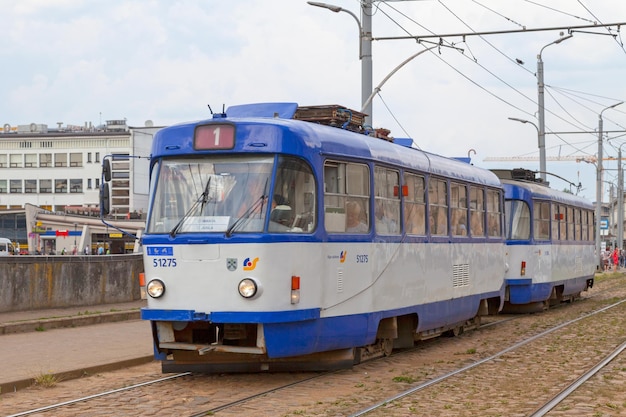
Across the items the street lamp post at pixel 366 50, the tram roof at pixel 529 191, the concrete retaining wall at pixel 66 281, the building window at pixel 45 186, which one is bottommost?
the concrete retaining wall at pixel 66 281

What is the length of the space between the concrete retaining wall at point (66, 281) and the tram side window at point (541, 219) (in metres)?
9.65

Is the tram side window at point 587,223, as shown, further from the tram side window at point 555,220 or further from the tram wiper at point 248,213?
the tram wiper at point 248,213

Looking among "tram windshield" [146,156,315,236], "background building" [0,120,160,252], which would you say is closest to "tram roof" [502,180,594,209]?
"tram windshield" [146,156,315,236]

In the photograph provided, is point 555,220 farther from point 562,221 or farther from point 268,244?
point 268,244

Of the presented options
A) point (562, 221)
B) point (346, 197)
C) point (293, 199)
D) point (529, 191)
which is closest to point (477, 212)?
point (529, 191)

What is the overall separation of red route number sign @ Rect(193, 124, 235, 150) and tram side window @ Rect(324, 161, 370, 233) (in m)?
1.27

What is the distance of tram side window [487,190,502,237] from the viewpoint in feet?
64.8

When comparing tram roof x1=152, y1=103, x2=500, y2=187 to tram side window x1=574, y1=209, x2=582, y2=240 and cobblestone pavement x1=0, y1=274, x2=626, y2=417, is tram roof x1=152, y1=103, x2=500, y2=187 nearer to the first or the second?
cobblestone pavement x1=0, y1=274, x2=626, y2=417

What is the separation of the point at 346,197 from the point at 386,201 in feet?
4.38

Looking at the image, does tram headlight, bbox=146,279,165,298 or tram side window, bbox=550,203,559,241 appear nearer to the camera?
tram headlight, bbox=146,279,165,298

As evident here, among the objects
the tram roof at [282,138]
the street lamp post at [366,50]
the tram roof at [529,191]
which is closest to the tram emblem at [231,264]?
the tram roof at [282,138]

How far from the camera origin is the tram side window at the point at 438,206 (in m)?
16.2

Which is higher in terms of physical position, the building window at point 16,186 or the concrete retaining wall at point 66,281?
the building window at point 16,186

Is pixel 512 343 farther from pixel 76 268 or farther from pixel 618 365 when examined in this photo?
pixel 76 268
